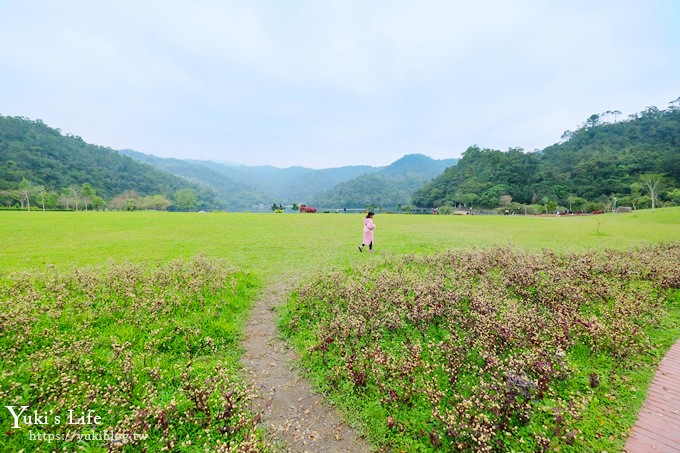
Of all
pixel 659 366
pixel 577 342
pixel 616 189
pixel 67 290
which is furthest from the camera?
pixel 616 189

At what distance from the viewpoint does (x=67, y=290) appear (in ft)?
23.0

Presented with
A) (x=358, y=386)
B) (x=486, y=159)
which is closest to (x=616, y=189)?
(x=486, y=159)

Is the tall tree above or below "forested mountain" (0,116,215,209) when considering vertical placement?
below

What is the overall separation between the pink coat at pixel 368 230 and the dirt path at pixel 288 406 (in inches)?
331

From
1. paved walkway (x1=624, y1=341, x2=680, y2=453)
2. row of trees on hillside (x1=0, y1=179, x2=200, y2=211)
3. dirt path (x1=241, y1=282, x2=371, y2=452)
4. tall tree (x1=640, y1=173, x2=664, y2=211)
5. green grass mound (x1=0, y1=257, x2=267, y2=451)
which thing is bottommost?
dirt path (x1=241, y1=282, x2=371, y2=452)

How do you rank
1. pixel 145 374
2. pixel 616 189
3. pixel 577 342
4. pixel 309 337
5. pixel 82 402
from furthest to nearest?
pixel 616 189 → pixel 309 337 → pixel 577 342 → pixel 145 374 → pixel 82 402

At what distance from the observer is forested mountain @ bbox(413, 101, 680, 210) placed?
68562 millimetres

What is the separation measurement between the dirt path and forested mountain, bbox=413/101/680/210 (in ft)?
259

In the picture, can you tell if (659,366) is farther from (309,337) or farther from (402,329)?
(309,337)

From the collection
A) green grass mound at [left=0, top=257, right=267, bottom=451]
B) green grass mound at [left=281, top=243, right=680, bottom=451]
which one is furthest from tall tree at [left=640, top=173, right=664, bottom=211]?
green grass mound at [left=0, top=257, right=267, bottom=451]

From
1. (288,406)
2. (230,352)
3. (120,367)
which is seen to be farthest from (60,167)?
(288,406)

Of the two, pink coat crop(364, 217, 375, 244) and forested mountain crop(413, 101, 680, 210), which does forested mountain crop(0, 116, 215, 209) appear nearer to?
pink coat crop(364, 217, 375, 244)

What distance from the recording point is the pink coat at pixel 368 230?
14.0m

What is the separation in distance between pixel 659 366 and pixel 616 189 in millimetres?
92415
